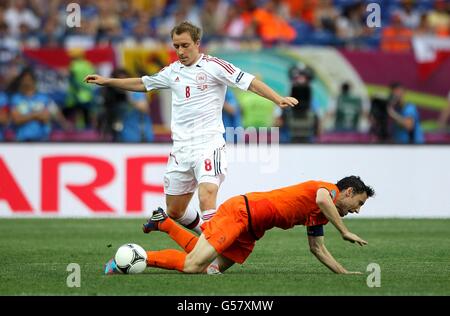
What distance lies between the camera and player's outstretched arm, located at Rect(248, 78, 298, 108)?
1057cm

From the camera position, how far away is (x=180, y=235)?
35.7ft

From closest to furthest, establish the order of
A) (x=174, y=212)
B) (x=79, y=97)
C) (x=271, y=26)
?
(x=174, y=212) → (x=79, y=97) → (x=271, y=26)

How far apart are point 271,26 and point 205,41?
1769 millimetres

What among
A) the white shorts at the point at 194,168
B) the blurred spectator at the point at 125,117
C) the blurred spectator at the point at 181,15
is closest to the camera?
the white shorts at the point at 194,168

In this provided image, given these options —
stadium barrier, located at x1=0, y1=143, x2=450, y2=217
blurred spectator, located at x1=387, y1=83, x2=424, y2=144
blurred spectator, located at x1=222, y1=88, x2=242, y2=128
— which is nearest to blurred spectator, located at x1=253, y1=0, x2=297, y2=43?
blurred spectator, located at x1=387, y1=83, x2=424, y2=144

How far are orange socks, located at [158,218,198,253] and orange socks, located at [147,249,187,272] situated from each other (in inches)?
11.4

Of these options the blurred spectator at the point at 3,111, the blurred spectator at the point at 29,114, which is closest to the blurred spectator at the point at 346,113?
the blurred spectator at the point at 29,114

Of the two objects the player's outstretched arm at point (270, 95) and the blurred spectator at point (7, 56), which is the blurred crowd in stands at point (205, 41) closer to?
the blurred spectator at point (7, 56)

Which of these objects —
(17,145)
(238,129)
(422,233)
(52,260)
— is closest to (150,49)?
(238,129)

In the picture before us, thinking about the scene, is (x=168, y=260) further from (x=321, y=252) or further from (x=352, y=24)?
(x=352, y=24)

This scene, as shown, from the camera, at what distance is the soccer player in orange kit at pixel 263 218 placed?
10.2 meters

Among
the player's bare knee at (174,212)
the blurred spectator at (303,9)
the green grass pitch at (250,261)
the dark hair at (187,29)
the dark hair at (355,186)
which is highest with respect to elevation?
the blurred spectator at (303,9)

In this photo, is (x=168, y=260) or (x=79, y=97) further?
(x=79, y=97)

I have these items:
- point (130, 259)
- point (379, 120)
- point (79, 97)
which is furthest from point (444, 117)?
point (130, 259)
